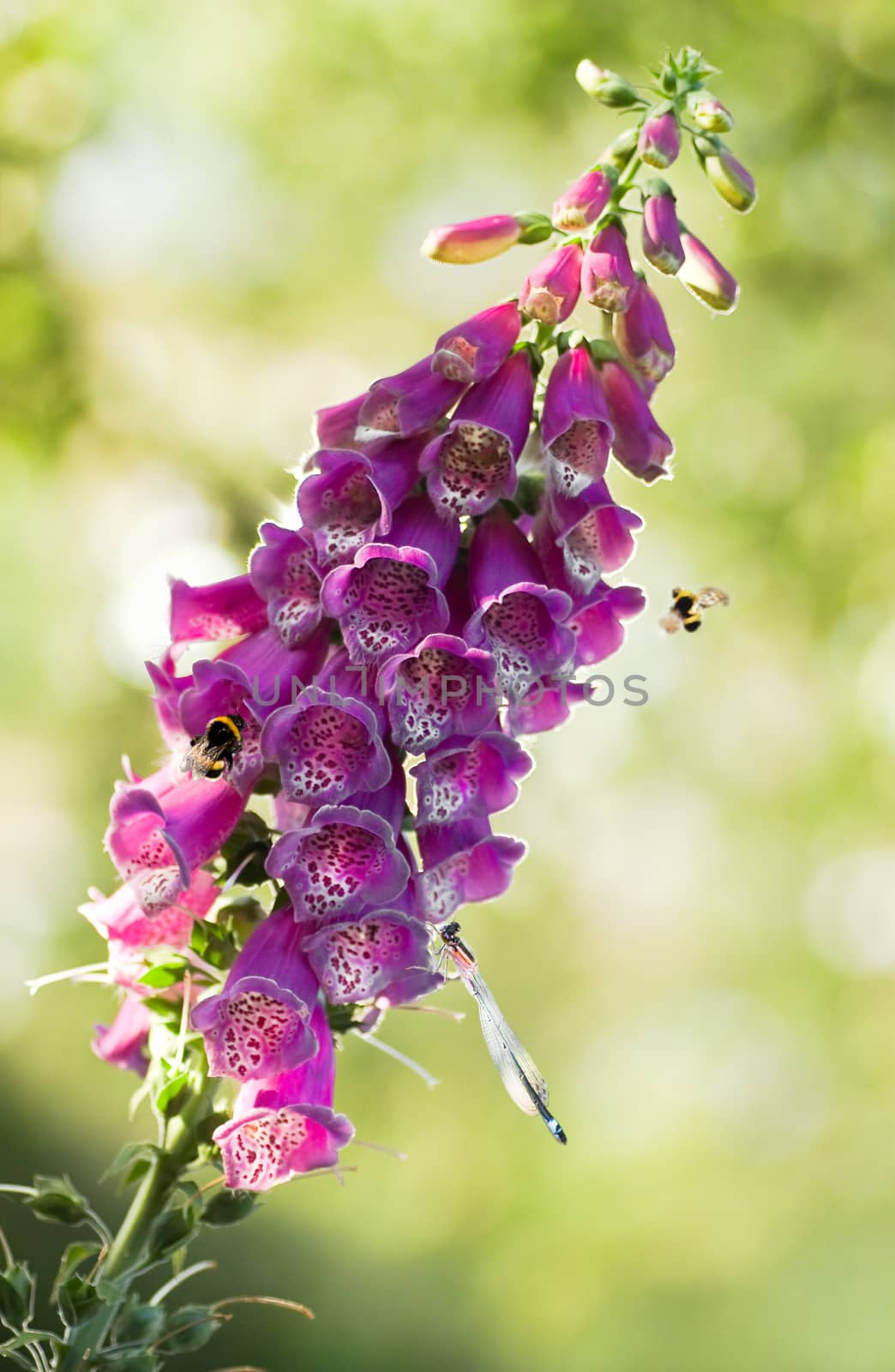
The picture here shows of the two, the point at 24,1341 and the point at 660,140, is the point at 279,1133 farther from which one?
the point at 660,140

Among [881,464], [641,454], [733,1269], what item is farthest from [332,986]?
[733,1269]

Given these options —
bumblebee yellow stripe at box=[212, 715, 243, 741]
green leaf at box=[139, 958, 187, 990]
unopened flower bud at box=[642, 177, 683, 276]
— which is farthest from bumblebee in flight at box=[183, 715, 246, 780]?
unopened flower bud at box=[642, 177, 683, 276]

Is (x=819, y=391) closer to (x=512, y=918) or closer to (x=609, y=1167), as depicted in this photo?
(x=512, y=918)

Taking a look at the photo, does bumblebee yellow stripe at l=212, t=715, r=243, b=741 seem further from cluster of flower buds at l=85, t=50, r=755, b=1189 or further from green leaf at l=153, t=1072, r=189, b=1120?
green leaf at l=153, t=1072, r=189, b=1120

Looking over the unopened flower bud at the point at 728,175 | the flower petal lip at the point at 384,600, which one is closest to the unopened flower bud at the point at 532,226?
the unopened flower bud at the point at 728,175

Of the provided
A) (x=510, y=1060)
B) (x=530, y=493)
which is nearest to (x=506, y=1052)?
(x=510, y=1060)
